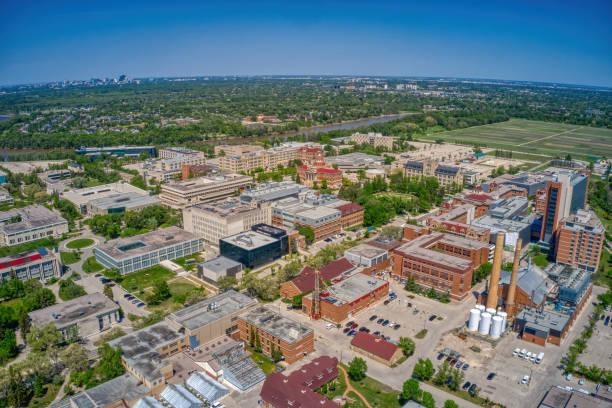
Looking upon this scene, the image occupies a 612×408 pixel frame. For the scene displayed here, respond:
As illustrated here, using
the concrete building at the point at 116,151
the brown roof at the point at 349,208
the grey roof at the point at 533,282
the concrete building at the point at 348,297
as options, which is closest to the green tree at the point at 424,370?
the concrete building at the point at 348,297

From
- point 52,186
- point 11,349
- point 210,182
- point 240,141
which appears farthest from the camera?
point 240,141

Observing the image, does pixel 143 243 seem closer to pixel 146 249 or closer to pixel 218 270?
pixel 146 249

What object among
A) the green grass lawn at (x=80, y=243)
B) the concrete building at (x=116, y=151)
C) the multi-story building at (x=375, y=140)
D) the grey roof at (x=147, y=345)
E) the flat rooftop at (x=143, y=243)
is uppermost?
the multi-story building at (x=375, y=140)

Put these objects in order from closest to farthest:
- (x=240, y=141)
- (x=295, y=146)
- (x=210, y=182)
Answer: (x=210, y=182)
(x=295, y=146)
(x=240, y=141)

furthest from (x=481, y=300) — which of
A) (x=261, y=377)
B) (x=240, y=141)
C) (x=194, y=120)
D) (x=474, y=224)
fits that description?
(x=194, y=120)

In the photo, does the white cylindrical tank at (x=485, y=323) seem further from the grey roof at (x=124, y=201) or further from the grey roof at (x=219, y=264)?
the grey roof at (x=124, y=201)

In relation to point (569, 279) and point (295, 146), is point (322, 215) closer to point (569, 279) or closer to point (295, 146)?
point (569, 279)
